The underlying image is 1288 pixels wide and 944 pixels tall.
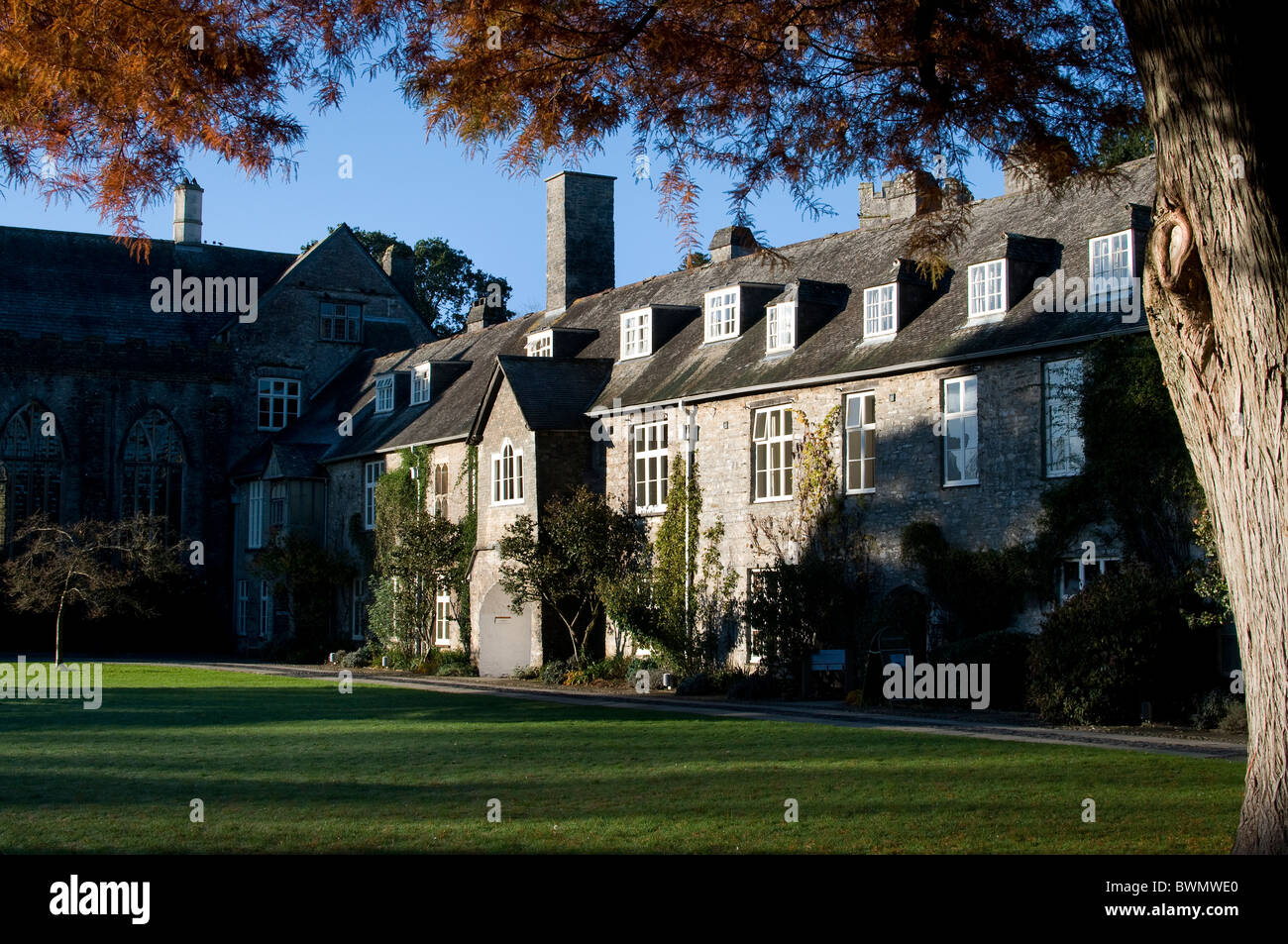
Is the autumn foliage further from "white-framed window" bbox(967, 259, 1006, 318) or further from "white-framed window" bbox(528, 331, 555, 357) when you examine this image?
"white-framed window" bbox(528, 331, 555, 357)

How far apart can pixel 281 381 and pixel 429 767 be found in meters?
36.2

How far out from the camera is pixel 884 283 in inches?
1022

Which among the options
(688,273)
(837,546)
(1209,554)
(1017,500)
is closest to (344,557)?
(688,273)

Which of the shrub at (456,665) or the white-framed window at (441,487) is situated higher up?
the white-framed window at (441,487)

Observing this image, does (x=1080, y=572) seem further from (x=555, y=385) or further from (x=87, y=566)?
(x=87, y=566)

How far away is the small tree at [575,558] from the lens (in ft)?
99.9

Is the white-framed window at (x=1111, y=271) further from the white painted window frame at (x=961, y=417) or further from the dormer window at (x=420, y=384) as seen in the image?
the dormer window at (x=420, y=384)

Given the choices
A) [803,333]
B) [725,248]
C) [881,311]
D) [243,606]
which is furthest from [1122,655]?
[243,606]

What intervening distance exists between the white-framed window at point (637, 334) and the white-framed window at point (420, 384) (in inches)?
358

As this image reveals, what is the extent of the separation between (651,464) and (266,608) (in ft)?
62.7

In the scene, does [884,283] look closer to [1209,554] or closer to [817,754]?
[1209,554]

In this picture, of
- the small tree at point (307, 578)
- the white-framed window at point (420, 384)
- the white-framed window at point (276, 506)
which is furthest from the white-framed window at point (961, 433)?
the white-framed window at point (276, 506)

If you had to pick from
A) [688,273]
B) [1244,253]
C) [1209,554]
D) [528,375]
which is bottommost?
[1209,554]
